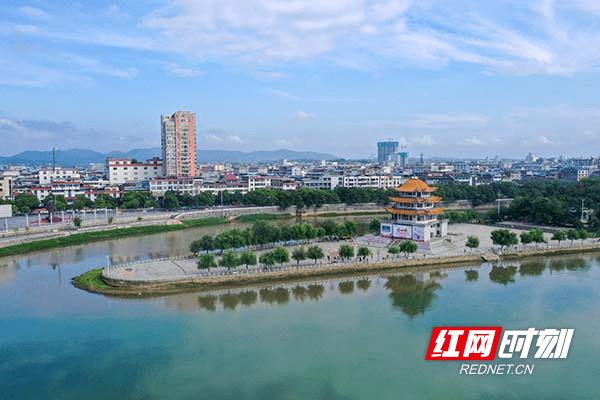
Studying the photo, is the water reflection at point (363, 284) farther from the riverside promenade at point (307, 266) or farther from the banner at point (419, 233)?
the banner at point (419, 233)

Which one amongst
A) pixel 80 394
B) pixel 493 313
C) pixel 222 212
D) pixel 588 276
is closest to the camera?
pixel 80 394

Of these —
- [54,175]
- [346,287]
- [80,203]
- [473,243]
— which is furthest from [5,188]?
[473,243]

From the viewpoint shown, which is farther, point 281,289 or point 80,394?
point 281,289

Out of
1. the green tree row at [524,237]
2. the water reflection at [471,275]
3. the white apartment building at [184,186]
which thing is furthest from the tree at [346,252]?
the white apartment building at [184,186]

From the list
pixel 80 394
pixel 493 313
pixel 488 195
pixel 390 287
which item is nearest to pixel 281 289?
pixel 390 287

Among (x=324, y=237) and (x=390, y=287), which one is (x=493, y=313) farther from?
(x=324, y=237)

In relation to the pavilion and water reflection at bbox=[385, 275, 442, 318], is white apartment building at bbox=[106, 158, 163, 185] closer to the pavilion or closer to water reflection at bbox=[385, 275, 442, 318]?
the pavilion
